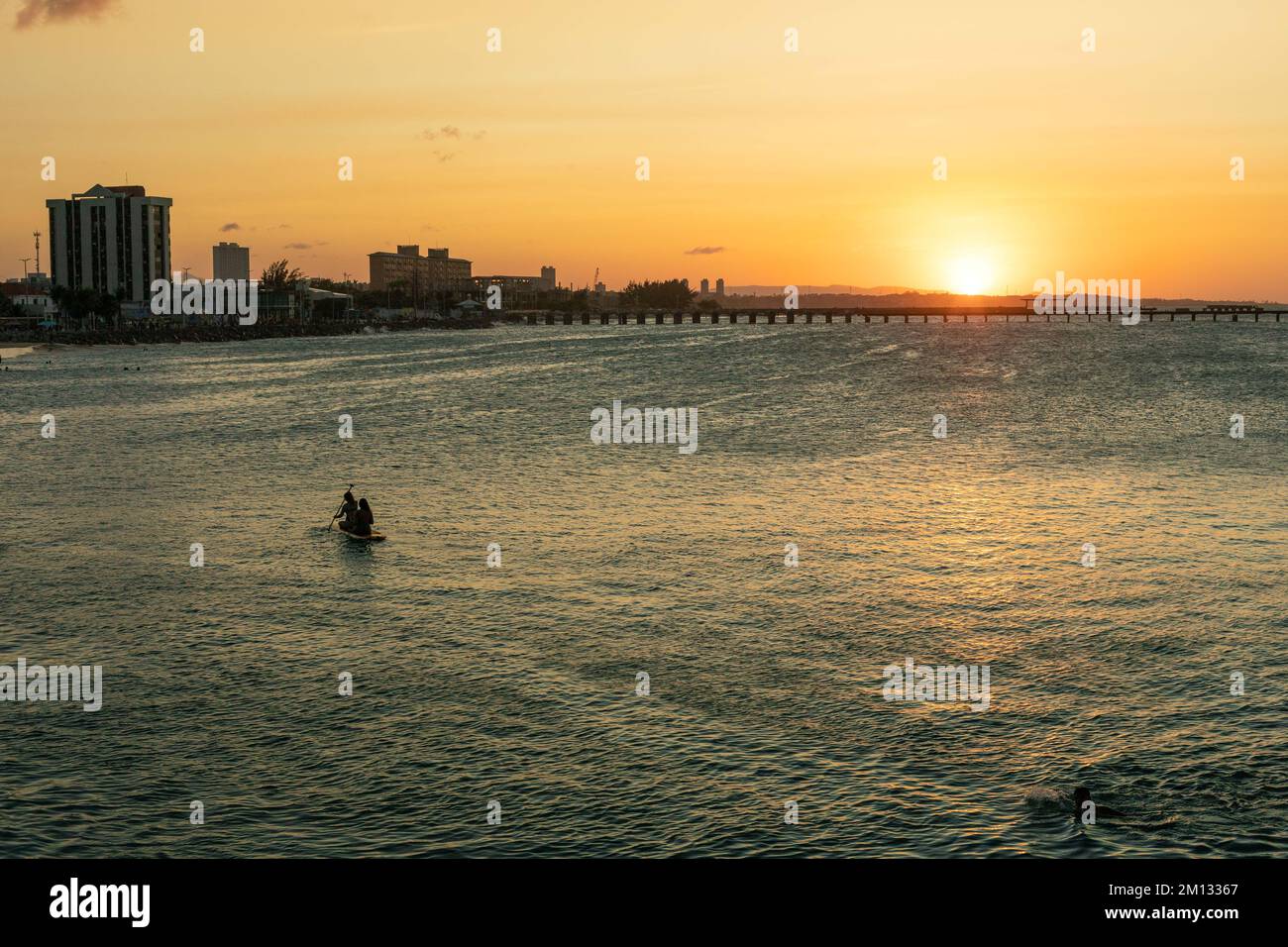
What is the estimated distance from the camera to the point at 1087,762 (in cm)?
2519

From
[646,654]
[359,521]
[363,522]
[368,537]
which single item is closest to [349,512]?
[359,521]

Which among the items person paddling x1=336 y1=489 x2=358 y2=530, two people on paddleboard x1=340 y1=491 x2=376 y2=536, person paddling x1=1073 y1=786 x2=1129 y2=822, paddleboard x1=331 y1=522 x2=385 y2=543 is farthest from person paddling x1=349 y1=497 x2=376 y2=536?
person paddling x1=1073 y1=786 x2=1129 y2=822

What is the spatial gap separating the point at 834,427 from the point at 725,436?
12.1 metres

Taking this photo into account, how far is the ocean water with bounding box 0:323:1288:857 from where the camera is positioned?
22.7 metres

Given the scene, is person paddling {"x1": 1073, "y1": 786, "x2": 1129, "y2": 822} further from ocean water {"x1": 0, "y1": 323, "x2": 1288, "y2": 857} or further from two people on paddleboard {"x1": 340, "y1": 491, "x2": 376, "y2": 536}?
two people on paddleboard {"x1": 340, "y1": 491, "x2": 376, "y2": 536}

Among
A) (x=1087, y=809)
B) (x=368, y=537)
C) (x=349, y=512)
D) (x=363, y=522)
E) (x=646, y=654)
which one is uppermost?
(x=349, y=512)

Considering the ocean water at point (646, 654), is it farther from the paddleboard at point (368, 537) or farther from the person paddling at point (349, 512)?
the person paddling at point (349, 512)

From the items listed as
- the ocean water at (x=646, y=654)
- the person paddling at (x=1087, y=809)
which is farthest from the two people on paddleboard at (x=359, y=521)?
the person paddling at (x=1087, y=809)

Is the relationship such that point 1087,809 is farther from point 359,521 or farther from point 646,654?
point 359,521

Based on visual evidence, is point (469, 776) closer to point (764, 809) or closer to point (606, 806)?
point (606, 806)

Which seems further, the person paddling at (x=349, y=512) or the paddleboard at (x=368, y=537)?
the person paddling at (x=349, y=512)

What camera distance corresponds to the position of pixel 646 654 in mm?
32469

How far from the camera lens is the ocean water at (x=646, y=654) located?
74.3ft
